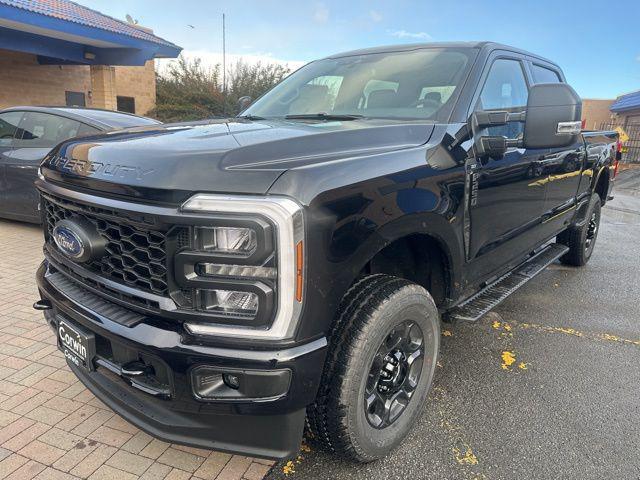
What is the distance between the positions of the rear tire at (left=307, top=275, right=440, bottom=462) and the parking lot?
20cm

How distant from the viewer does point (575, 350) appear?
3.47m

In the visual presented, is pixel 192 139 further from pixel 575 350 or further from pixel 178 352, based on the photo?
pixel 575 350

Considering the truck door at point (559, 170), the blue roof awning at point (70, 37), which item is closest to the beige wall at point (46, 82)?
the blue roof awning at point (70, 37)

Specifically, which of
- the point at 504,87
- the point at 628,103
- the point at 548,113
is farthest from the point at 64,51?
the point at 628,103

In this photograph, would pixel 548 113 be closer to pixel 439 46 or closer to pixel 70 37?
pixel 439 46

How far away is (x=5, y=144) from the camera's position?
5.93 metres

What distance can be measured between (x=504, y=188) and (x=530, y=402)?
126cm

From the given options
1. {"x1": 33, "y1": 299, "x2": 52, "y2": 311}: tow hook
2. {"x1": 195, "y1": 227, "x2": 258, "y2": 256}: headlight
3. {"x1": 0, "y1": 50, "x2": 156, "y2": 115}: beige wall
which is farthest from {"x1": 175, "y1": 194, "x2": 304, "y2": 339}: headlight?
{"x1": 0, "y1": 50, "x2": 156, "y2": 115}: beige wall

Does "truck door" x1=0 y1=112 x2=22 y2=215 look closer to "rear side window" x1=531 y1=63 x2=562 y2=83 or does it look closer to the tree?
"rear side window" x1=531 y1=63 x2=562 y2=83

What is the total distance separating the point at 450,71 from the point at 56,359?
304cm

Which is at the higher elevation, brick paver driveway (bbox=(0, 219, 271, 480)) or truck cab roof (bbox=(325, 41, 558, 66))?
truck cab roof (bbox=(325, 41, 558, 66))

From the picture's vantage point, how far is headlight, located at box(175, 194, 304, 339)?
1.55 m

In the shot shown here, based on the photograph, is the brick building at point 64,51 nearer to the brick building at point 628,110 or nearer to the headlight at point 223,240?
the headlight at point 223,240

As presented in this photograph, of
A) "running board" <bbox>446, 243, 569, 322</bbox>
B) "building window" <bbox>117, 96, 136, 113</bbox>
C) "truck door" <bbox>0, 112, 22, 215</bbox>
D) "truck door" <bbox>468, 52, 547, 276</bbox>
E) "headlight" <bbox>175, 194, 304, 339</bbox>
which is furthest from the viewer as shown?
"building window" <bbox>117, 96, 136, 113</bbox>
